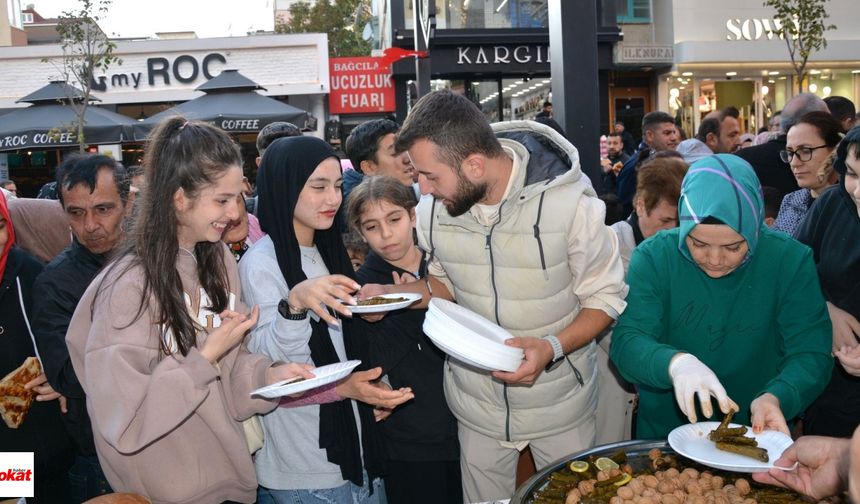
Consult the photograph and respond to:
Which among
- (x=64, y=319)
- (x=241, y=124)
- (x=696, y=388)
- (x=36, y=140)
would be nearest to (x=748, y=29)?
(x=241, y=124)

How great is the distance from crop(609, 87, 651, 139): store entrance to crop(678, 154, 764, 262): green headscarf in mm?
16798

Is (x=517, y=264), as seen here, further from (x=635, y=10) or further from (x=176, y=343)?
(x=635, y=10)

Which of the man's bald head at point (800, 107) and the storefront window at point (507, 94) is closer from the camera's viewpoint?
the man's bald head at point (800, 107)

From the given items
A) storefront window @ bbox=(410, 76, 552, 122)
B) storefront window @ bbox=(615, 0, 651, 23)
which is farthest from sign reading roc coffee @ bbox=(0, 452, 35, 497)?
storefront window @ bbox=(615, 0, 651, 23)

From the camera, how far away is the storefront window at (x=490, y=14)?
1633cm

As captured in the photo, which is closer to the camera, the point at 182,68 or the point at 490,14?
the point at 490,14

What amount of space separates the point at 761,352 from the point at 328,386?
147cm

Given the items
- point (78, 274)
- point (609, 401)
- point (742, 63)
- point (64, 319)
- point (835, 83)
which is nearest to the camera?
point (64, 319)

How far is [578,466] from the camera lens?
2000mm

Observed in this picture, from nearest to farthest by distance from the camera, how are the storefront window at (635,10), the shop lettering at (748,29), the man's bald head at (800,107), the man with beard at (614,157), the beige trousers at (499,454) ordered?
the beige trousers at (499,454), the man's bald head at (800,107), the man with beard at (614,157), the shop lettering at (748,29), the storefront window at (635,10)

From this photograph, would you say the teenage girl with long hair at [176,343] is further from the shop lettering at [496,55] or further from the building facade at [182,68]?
the building facade at [182,68]

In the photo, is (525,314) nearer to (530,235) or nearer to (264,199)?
(530,235)

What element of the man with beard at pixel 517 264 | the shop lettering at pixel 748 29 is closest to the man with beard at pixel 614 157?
the man with beard at pixel 517 264

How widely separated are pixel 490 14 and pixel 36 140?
9.98 metres
